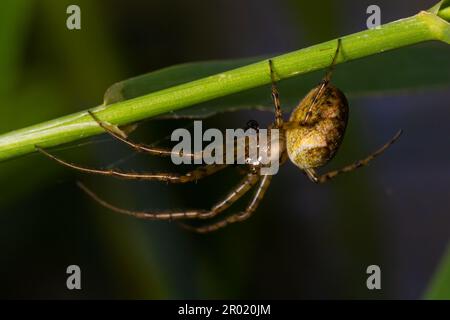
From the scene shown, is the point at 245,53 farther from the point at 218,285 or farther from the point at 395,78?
the point at 395,78

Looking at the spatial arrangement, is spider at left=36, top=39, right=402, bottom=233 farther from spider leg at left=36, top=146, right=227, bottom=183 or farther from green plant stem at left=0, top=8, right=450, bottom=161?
green plant stem at left=0, top=8, right=450, bottom=161

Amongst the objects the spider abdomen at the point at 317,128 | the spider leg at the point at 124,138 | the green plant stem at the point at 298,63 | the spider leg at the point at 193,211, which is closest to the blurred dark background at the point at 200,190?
the spider leg at the point at 193,211

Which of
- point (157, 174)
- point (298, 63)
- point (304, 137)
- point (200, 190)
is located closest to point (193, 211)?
point (157, 174)

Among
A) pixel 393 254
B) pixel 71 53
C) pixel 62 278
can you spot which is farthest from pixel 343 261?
pixel 71 53

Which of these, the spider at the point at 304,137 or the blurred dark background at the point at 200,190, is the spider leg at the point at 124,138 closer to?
the spider at the point at 304,137

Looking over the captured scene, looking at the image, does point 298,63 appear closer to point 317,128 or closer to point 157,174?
point 317,128

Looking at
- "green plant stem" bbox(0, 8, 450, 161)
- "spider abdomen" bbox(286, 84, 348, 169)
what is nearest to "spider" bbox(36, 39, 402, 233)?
"spider abdomen" bbox(286, 84, 348, 169)
